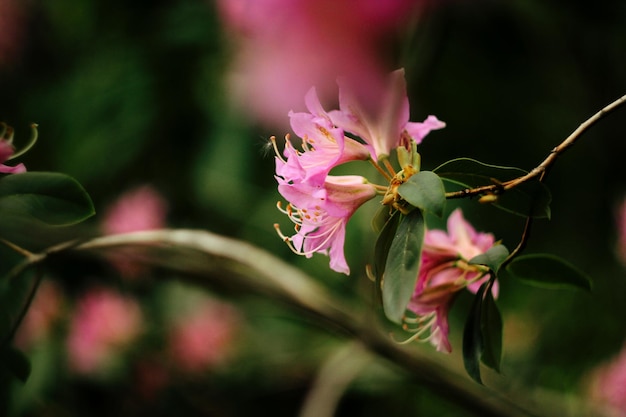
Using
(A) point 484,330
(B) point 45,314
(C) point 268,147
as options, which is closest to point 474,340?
(A) point 484,330

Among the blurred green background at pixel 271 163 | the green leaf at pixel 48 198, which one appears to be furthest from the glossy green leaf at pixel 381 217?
the blurred green background at pixel 271 163

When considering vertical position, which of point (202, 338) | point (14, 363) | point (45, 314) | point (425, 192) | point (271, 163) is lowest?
point (202, 338)

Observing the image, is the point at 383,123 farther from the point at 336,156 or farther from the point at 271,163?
the point at 271,163

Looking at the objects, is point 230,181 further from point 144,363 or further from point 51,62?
point 51,62

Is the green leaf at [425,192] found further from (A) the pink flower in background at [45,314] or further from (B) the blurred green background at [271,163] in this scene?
(A) the pink flower in background at [45,314]

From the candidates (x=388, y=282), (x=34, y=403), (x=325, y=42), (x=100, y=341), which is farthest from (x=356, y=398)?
(x=388, y=282)

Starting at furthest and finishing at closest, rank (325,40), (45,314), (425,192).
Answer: (45,314), (325,40), (425,192)
